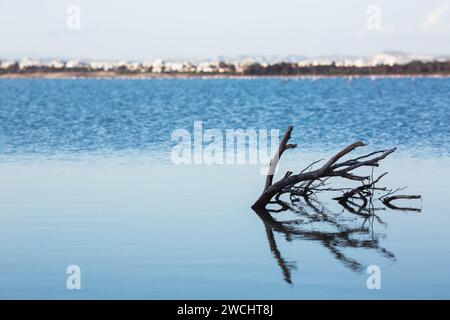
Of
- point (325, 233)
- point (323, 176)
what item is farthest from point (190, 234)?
point (323, 176)

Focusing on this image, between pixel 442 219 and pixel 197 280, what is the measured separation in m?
6.98

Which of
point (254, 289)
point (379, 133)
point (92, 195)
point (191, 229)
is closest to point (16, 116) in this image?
point (379, 133)

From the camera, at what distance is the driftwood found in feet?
56.1

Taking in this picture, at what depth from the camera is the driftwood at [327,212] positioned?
56.1 feet

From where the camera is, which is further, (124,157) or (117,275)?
(124,157)

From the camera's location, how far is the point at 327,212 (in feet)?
68.6

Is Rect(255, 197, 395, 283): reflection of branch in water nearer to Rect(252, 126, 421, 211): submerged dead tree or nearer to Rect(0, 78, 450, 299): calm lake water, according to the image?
Rect(0, 78, 450, 299): calm lake water

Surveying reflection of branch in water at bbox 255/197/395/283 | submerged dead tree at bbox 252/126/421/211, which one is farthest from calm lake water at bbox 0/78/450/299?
submerged dead tree at bbox 252/126/421/211

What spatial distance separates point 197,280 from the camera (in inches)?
575

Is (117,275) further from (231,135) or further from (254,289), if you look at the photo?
(231,135)

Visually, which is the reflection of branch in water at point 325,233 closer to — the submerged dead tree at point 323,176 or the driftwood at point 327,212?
the driftwood at point 327,212

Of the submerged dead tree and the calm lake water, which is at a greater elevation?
the submerged dead tree

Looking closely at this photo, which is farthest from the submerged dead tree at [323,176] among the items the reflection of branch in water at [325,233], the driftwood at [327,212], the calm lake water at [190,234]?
the calm lake water at [190,234]
